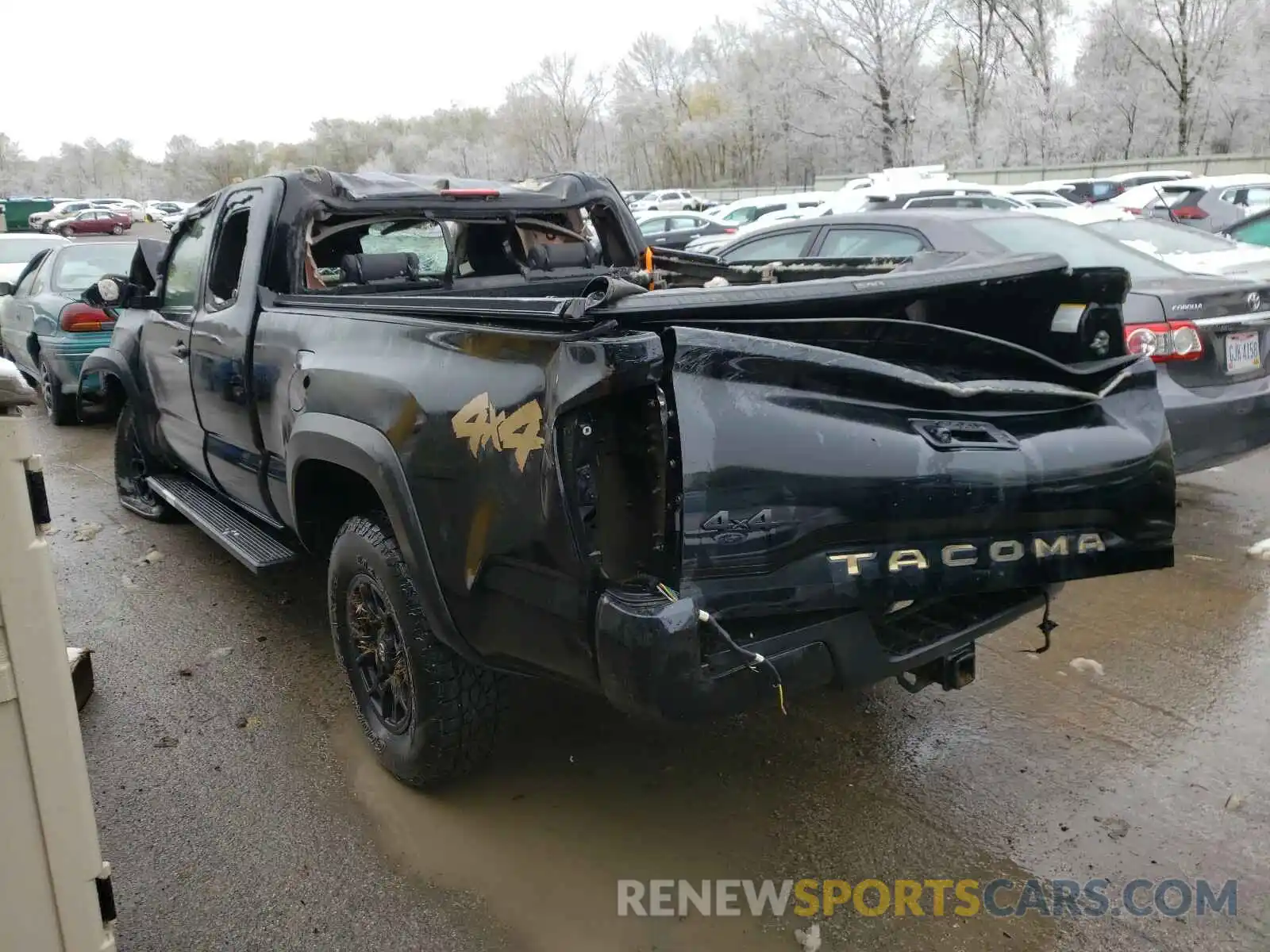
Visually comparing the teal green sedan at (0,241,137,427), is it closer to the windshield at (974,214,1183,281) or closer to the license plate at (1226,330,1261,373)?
the windshield at (974,214,1183,281)

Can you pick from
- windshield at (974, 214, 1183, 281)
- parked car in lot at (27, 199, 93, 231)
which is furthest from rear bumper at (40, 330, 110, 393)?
parked car in lot at (27, 199, 93, 231)

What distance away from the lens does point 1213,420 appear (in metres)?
4.71

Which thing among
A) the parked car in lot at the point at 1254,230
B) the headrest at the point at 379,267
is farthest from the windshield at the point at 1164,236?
the headrest at the point at 379,267

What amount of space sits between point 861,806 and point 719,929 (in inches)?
27.9

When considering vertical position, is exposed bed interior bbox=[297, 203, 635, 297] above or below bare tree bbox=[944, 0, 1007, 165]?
below

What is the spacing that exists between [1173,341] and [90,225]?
46.5m

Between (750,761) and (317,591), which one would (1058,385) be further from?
(317,591)

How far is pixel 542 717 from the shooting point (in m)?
3.53

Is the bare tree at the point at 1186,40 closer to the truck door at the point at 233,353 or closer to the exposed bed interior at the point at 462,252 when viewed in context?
the exposed bed interior at the point at 462,252

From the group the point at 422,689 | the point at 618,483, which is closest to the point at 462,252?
the point at 422,689

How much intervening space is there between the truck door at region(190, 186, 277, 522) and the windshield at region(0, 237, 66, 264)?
33.9ft

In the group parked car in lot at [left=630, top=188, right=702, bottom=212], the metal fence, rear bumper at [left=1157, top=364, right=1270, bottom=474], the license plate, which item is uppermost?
the metal fence

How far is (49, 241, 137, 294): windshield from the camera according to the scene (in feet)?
29.5

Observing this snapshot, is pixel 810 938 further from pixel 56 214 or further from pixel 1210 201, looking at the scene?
pixel 56 214
